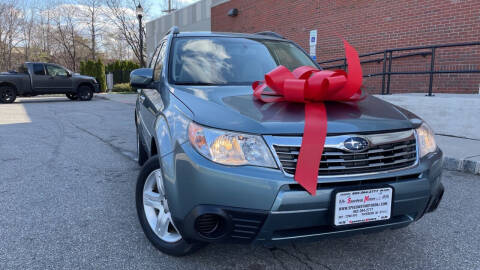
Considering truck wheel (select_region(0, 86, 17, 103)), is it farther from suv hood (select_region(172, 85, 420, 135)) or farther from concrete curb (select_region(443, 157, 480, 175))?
concrete curb (select_region(443, 157, 480, 175))

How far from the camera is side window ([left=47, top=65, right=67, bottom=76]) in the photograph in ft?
55.5

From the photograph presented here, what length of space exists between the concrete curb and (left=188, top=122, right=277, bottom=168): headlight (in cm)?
392

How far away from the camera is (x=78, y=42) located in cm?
4053

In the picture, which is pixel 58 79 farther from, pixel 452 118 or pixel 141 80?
pixel 452 118

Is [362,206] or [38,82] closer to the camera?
[362,206]

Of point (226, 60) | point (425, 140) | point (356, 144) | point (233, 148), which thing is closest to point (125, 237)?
point (233, 148)

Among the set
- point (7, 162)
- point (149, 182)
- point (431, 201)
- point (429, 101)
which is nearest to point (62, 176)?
point (7, 162)

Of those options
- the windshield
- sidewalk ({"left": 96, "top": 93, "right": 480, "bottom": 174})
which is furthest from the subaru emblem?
sidewalk ({"left": 96, "top": 93, "right": 480, "bottom": 174})

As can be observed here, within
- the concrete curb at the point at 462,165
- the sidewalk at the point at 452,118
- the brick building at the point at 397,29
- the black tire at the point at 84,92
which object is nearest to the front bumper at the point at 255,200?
the concrete curb at the point at 462,165

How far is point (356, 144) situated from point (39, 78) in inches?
702

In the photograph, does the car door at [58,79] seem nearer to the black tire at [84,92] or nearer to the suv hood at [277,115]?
the black tire at [84,92]

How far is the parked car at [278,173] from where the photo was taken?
1839 millimetres

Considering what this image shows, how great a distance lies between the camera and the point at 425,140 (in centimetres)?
231

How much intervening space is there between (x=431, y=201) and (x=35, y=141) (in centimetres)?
659
